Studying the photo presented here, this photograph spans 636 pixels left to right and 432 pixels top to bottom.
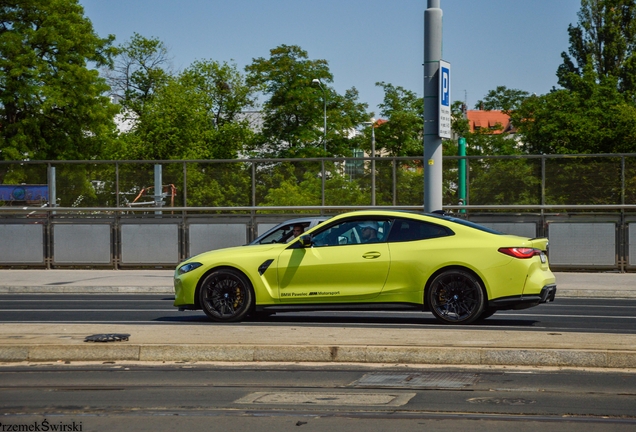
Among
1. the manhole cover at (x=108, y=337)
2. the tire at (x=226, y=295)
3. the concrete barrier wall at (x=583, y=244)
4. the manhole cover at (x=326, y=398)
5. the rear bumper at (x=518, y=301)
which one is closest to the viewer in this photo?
the manhole cover at (x=326, y=398)

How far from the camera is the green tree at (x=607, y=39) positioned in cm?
6912

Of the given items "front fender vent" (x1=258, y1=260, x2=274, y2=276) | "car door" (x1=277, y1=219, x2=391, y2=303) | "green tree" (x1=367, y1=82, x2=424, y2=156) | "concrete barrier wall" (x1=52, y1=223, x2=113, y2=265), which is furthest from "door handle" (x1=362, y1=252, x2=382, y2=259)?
"green tree" (x1=367, y1=82, x2=424, y2=156)

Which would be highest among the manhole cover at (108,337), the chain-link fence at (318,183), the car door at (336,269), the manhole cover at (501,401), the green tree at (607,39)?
the green tree at (607,39)

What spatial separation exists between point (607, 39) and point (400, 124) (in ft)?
63.5

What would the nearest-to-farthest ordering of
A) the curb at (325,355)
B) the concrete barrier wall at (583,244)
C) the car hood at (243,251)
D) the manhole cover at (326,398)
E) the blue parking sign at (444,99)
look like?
1. the manhole cover at (326,398)
2. the curb at (325,355)
3. the car hood at (243,251)
4. the blue parking sign at (444,99)
5. the concrete barrier wall at (583,244)

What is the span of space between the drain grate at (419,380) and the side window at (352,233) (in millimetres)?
3490

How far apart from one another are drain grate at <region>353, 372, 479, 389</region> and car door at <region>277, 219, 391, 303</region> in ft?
10.3

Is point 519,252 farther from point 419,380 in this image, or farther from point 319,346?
point 419,380

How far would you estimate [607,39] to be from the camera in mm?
71375

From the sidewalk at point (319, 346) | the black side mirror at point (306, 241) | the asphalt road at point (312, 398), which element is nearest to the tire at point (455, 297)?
the sidewalk at point (319, 346)

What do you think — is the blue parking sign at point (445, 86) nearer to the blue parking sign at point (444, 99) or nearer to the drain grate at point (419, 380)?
the blue parking sign at point (444, 99)

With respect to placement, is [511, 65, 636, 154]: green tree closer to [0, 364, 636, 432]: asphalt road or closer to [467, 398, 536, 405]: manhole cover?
[0, 364, 636, 432]: asphalt road

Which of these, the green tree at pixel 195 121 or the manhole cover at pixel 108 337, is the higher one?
the green tree at pixel 195 121

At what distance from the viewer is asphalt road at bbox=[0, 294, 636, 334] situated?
1132 cm
